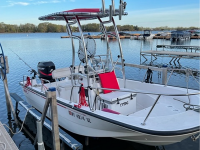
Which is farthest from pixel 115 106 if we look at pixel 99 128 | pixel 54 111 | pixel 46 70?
pixel 46 70

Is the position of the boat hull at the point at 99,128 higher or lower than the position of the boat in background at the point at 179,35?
lower

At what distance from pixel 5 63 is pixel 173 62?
18.8 metres

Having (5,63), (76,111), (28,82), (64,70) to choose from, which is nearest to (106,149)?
(76,111)

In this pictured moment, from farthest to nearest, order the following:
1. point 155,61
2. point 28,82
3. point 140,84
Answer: point 155,61 < point 28,82 < point 140,84

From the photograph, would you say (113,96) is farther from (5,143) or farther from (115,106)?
(5,143)

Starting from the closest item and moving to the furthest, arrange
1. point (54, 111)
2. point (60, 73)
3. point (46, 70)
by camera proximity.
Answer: point (54, 111)
point (60, 73)
point (46, 70)

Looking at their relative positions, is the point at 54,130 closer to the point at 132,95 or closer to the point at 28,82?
the point at 132,95

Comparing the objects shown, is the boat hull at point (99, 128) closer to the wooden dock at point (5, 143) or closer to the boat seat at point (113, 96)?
the boat seat at point (113, 96)

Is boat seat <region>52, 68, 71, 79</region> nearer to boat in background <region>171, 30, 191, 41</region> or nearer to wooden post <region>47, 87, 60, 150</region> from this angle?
wooden post <region>47, 87, 60, 150</region>

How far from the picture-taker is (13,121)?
8.20 meters

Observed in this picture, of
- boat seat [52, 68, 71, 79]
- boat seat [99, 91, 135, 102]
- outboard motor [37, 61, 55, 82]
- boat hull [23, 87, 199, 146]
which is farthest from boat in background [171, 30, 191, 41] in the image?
boat hull [23, 87, 199, 146]

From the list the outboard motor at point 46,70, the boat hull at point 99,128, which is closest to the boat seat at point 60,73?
the boat hull at point 99,128

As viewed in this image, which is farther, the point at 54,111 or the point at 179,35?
the point at 179,35

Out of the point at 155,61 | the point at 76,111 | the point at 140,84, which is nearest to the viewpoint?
the point at 76,111
